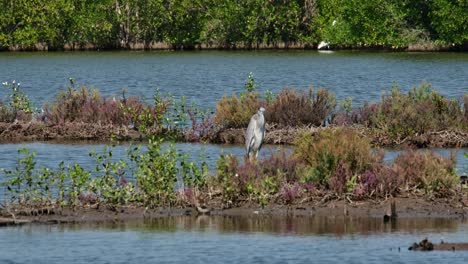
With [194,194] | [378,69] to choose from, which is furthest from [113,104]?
[378,69]

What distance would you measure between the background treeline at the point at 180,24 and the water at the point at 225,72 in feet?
20.3

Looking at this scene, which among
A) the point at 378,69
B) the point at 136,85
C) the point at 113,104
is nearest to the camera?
the point at 113,104

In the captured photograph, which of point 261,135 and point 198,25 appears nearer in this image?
point 261,135

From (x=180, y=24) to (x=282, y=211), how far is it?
82490 millimetres

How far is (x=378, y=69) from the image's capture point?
6681 centimetres

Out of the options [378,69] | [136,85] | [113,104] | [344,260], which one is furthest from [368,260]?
[378,69]

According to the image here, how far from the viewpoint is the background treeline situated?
9856cm

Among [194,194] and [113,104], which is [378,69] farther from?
[194,194]

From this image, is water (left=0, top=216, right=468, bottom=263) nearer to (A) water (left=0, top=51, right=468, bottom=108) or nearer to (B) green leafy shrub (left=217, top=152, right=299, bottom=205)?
(B) green leafy shrub (left=217, top=152, right=299, bottom=205)

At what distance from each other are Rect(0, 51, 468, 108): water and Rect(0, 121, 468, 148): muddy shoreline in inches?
499

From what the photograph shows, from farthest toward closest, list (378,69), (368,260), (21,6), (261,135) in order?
(21,6) → (378,69) → (261,135) → (368,260)

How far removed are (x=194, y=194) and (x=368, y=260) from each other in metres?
4.06

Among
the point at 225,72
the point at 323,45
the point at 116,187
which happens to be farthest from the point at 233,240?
the point at 323,45

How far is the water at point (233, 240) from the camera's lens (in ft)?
52.5
